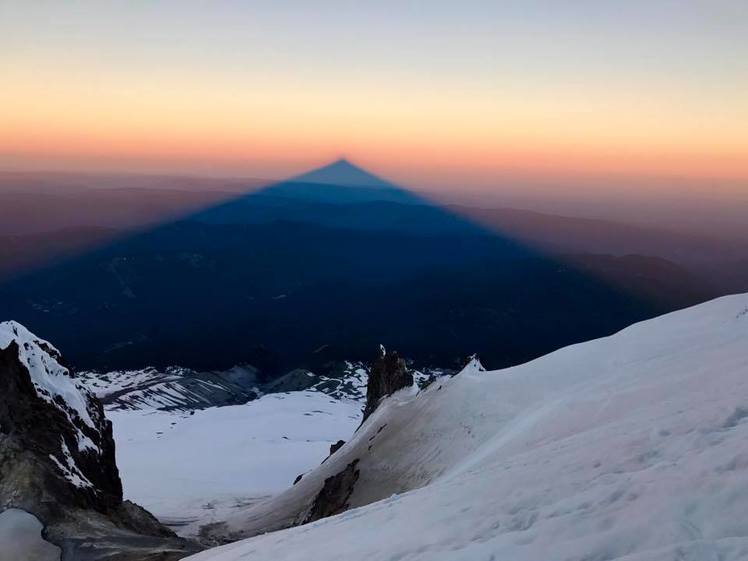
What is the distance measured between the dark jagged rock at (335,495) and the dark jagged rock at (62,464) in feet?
30.3

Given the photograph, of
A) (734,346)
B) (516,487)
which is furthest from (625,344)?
(516,487)

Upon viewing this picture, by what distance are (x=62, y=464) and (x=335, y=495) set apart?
51.7ft

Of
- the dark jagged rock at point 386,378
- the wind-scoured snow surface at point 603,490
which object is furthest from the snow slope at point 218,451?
the wind-scoured snow surface at point 603,490

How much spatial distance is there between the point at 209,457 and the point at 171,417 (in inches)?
2075

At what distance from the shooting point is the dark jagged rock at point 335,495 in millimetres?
35438

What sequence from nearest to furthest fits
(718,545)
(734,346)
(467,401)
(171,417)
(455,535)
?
(718,545)
(455,535)
(734,346)
(467,401)
(171,417)

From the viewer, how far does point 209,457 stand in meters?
95.9

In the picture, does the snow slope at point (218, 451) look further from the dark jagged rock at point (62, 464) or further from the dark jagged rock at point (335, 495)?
the dark jagged rock at point (62, 464)

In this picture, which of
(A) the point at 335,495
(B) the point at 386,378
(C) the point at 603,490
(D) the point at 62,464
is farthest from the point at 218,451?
(C) the point at 603,490

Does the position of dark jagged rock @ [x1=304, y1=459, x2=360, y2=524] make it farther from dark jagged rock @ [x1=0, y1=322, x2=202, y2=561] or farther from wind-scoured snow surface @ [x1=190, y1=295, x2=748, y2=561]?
wind-scoured snow surface @ [x1=190, y1=295, x2=748, y2=561]

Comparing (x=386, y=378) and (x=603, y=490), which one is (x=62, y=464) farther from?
(x=386, y=378)

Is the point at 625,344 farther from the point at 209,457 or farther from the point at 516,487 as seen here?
the point at 209,457

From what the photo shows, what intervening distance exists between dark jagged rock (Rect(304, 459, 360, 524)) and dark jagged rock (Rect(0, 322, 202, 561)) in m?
9.23

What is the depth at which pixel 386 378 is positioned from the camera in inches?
2244
